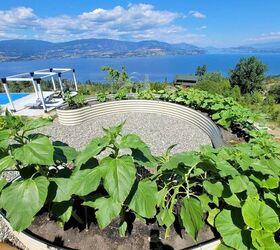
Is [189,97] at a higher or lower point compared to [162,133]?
higher

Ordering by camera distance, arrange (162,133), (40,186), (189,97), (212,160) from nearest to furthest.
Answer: (40,186) → (212,160) → (162,133) → (189,97)

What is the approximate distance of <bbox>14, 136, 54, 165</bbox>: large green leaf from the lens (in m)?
1.36

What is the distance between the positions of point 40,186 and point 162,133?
19.1ft

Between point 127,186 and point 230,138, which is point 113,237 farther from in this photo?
point 230,138

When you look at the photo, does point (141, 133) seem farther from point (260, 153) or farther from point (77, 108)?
point (260, 153)

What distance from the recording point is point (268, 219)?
159 centimetres

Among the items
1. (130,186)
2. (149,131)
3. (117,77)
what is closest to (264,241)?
(130,186)

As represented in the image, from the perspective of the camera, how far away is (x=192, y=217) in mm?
1541

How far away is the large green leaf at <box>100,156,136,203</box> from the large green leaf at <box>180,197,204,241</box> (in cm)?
49

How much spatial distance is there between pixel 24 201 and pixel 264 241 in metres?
1.45

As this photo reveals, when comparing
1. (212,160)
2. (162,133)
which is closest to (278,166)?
(212,160)

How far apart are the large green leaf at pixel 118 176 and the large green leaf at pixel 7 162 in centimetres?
52

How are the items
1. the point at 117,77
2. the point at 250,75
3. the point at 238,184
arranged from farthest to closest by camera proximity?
the point at 250,75 → the point at 117,77 → the point at 238,184

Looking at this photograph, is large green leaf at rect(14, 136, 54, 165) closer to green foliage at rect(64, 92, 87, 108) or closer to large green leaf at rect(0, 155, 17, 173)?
large green leaf at rect(0, 155, 17, 173)
